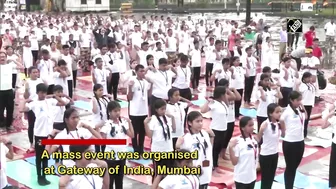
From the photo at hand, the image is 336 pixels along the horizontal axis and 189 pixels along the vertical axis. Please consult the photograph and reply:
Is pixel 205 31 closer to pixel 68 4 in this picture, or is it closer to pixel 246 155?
pixel 246 155

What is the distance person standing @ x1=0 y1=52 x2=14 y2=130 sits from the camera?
29.7 ft

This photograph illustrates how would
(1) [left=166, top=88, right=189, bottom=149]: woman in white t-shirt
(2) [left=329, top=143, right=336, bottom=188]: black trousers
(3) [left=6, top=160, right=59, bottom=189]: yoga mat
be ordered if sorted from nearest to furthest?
(1) [left=166, top=88, right=189, bottom=149]: woman in white t-shirt < (2) [left=329, top=143, right=336, bottom=188]: black trousers < (3) [left=6, top=160, right=59, bottom=189]: yoga mat

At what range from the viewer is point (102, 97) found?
23.5 ft

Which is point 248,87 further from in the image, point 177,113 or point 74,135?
point 74,135

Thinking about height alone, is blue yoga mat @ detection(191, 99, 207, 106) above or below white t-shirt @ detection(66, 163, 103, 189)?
below

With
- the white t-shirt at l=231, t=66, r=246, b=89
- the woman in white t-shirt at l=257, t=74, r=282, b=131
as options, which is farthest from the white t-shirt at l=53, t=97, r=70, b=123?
the white t-shirt at l=231, t=66, r=246, b=89

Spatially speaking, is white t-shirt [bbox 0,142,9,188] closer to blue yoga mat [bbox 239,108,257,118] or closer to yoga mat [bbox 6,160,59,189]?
yoga mat [bbox 6,160,59,189]

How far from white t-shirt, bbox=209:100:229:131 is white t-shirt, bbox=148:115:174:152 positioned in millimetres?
946

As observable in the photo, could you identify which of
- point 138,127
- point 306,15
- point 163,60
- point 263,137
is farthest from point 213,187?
point 306,15

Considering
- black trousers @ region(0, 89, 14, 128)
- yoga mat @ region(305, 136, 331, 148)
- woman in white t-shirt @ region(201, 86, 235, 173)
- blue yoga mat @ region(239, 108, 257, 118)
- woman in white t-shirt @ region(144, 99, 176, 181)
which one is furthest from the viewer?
blue yoga mat @ region(239, 108, 257, 118)

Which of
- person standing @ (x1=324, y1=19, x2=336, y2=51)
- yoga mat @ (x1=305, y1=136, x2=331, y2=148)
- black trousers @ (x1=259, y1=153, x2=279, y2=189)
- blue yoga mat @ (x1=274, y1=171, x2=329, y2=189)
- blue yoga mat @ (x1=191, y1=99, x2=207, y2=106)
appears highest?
person standing @ (x1=324, y1=19, x2=336, y2=51)

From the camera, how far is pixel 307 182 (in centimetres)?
714

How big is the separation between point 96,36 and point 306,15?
25.8 meters

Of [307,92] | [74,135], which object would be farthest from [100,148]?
[307,92]
